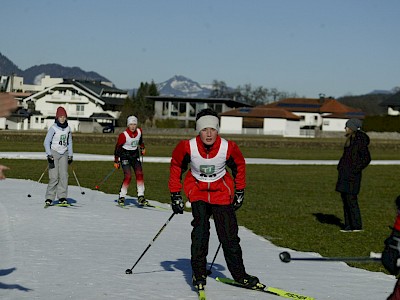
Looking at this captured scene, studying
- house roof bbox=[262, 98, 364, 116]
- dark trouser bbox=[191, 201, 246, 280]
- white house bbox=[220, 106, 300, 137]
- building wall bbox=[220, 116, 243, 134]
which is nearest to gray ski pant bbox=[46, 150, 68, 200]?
dark trouser bbox=[191, 201, 246, 280]

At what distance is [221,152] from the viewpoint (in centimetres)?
895

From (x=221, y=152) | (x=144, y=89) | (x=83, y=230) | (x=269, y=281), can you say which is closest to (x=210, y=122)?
(x=221, y=152)

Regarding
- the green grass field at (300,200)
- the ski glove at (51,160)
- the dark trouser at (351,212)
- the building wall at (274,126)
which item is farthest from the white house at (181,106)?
the dark trouser at (351,212)

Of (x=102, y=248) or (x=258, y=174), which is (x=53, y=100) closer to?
(x=258, y=174)

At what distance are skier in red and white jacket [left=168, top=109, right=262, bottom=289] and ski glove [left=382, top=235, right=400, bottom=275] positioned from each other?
326cm

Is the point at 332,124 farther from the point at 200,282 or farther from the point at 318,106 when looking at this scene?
the point at 200,282

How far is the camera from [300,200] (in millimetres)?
22281

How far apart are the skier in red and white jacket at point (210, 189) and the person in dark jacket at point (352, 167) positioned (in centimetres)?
634

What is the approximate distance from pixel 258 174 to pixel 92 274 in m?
24.6

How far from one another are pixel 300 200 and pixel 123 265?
12.6m

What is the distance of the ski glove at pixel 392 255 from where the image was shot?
5688 mm

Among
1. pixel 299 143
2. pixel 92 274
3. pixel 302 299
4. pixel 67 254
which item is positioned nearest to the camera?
pixel 302 299

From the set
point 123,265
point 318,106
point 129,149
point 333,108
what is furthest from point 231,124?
point 123,265

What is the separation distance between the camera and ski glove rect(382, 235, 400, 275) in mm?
5688
